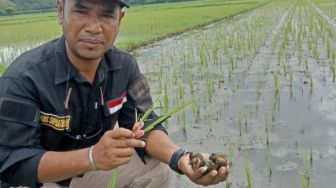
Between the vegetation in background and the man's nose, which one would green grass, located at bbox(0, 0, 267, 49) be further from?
the man's nose

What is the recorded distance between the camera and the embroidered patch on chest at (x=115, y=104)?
7.52ft

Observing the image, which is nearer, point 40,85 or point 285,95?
point 40,85

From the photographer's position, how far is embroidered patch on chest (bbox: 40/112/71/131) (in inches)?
80.6

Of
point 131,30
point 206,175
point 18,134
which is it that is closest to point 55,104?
point 18,134

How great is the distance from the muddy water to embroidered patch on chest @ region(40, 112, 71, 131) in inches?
43.3

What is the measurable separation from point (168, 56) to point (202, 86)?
2605 mm

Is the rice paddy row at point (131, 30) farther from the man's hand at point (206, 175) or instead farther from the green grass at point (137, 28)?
the man's hand at point (206, 175)

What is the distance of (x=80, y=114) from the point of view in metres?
2.18

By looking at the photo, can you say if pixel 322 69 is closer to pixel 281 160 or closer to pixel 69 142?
pixel 281 160

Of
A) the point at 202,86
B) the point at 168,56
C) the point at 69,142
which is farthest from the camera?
the point at 168,56

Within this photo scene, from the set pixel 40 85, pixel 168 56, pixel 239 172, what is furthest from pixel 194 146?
pixel 168 56

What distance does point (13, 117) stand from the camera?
1906 millimetres

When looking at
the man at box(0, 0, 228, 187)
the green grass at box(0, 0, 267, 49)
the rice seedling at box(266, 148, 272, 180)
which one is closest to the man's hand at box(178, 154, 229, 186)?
the man at box(0, 0, 228, 187)

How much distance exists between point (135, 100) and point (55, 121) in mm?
483
